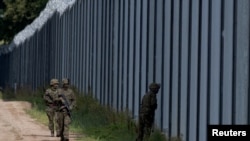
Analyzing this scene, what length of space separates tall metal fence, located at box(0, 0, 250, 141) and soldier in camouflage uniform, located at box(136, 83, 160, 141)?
1.88ft

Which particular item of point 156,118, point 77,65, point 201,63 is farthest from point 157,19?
point 77,65

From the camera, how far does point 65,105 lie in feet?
55.5

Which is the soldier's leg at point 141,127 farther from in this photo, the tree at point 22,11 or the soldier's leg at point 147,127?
the tree at point 22,11

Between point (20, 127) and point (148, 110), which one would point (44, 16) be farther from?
point (148, 110)

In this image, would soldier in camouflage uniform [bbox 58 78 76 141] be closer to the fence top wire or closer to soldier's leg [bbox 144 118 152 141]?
soldier's leg [bbox 144 118 152 141]

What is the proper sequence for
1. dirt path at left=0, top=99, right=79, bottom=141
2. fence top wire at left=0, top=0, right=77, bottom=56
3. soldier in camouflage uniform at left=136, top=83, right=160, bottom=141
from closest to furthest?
1. soldier in camouflage uniform at left=136, top=83, right=160, bottom=141
2. dirt path at left=0, top=99, right=79, bottom=141
3. fence top wire at left=0, top=0, right=77, bottom=56

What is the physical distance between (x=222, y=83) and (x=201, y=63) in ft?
3.84

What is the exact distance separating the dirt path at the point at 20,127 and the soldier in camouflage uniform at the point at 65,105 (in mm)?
1516

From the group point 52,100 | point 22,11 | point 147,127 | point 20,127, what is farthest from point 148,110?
point 22,11

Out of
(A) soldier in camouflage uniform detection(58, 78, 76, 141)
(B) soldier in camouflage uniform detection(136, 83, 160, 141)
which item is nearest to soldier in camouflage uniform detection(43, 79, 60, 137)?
(A) soldier in camouflage uniform detection(58, 78, 76, 141)

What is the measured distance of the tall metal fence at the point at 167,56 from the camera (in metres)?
12.7

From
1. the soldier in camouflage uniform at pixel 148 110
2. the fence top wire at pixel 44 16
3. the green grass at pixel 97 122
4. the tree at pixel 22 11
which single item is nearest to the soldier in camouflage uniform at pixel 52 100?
the green grass at pixel 97 122

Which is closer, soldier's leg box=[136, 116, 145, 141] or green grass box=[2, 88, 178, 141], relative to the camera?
soldier's leg box=[136, 116, 145, 141]

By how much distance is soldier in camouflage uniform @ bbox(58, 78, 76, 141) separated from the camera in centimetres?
1678
